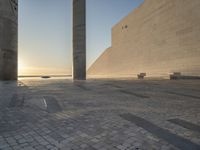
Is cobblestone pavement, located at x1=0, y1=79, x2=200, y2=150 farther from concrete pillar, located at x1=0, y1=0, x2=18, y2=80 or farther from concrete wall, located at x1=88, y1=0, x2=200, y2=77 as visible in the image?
concrete wall, located at x1=88, y1=0, x2=200, y2=77

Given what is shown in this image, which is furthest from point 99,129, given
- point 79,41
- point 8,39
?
point 79,41

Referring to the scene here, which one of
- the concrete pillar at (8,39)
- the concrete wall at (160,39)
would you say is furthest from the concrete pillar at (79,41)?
the concrete wall at (160,39)

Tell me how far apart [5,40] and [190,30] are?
18262mm

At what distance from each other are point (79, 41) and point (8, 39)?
5946 mm

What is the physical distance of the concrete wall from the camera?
1708cm

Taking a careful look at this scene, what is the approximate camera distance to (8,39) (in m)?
11.9

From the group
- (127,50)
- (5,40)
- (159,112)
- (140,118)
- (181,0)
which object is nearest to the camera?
(140,118)

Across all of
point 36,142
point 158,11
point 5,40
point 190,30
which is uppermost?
point 158,11

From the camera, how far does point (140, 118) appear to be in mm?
3012

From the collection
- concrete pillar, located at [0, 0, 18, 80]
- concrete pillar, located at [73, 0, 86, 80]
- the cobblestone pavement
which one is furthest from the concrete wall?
concrete pillar, located at [0, 0, 18, 80]

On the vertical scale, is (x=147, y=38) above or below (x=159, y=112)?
above

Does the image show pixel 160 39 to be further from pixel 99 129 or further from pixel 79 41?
pixel 99 129

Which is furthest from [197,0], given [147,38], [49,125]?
[49,125]

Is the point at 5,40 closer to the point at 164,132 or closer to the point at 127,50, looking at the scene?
the point at 164,132
